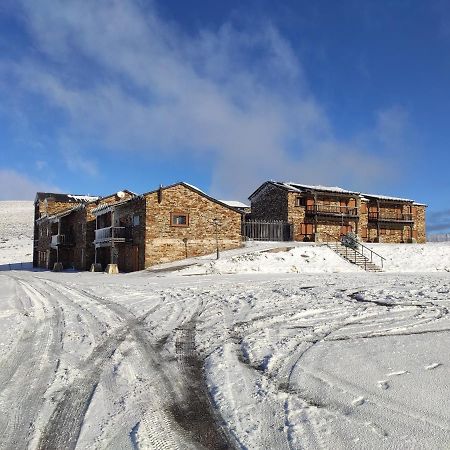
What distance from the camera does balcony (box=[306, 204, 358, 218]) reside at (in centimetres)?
4288

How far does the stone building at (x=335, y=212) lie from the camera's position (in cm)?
4266

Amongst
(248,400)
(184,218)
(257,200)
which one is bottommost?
(248,400)

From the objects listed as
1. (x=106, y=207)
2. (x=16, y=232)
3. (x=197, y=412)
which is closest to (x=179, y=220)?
(x=106, y=207)

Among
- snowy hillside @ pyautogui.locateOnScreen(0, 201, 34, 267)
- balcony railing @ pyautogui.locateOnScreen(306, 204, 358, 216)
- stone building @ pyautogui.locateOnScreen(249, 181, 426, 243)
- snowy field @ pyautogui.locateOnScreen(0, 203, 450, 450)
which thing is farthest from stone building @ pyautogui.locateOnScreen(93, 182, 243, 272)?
snowy hillside @ pyautogui.locateOnScreen(0, 201, 34, 267)

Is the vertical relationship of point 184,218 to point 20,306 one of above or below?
above

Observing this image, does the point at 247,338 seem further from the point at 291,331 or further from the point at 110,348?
the point at 110,348

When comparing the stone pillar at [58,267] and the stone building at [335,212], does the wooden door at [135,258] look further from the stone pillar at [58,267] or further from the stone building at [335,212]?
the stone building at [335,212]

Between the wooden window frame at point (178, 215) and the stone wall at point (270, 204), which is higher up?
the stone wall at point (270, 204)

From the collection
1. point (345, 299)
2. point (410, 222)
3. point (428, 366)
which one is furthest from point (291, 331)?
point (410, 222)

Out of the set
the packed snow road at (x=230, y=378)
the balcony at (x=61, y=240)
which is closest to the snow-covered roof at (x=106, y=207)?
the balcony at (x=61, y=240)

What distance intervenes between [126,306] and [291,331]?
5.69 meters

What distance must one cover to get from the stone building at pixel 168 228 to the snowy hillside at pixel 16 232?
30733mm

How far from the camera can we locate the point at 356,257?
30.2 m

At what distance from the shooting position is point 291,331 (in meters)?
8.10
